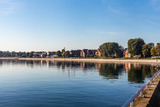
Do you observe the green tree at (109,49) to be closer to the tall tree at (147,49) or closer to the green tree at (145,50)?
the tall tree at (147,49)

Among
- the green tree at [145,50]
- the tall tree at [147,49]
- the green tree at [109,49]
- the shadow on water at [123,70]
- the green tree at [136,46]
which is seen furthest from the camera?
the green tree at [109,49]

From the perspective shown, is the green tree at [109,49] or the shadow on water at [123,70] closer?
the shadow on water at [123,70]

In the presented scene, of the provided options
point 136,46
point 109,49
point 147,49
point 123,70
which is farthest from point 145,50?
point 123,70

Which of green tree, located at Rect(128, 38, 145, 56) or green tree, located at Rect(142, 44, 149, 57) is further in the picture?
green tree, located at Rect(128, 38, 145, 56)

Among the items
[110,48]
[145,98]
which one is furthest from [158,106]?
[110,48]

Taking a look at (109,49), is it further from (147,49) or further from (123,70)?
(123,70)

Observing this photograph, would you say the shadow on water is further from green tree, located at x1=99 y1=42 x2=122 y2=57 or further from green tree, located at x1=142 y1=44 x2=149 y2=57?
green tree, located at x1=99 y1=42 x2=122 y2=57

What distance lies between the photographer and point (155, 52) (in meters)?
132

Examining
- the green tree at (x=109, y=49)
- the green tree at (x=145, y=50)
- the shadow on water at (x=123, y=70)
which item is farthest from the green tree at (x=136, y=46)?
the shadow on water at (x=123, y=70)

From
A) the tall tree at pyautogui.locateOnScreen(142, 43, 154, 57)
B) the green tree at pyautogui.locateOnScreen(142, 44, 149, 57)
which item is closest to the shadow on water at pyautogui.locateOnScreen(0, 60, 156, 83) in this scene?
the green tree at pyautogui.locateOnScreen(142, 44, 149, 57)

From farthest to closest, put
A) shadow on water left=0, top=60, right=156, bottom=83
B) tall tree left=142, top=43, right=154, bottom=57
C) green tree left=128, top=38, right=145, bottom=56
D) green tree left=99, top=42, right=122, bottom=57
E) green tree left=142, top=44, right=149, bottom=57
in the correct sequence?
green tree left=99, top=42, right=122, bottom=57 → green tree left=128, top=38, right=145, bottom=56 → tall tree left=142, top=43, right=154, bottom=57 → green tree left=142, top=44, right=149, bottom=57 → shadow on water left=0, top=60, right=156, bottom=83

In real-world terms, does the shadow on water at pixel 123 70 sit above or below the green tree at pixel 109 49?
below

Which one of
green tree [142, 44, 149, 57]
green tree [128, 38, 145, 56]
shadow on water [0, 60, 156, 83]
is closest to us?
shadow on water [0, 60, 156, 83]

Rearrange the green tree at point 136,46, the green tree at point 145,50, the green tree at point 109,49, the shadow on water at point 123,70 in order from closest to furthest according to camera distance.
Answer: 1. the shadow on water at point 123,70
2. the green tree at point 145,50
3. the green tree at point 136,46
4. the green tree at point 109,49
